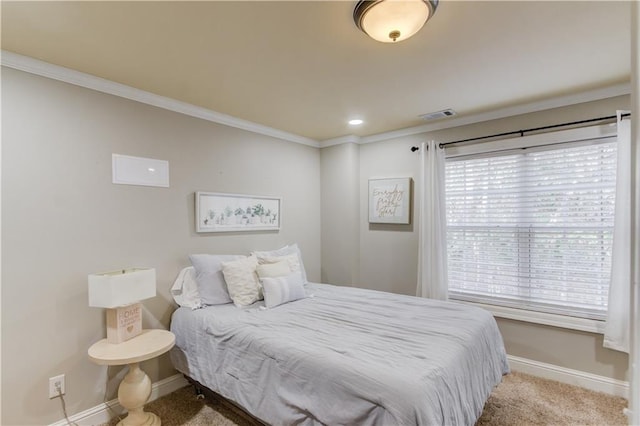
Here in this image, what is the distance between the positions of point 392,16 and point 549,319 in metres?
2.85

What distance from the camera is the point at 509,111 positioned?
10.3 ft

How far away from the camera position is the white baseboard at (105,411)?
2.30 meters

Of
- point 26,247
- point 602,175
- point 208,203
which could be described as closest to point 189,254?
point 208,203

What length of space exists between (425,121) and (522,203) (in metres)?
1.24

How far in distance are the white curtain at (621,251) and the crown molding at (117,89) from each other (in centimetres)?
313

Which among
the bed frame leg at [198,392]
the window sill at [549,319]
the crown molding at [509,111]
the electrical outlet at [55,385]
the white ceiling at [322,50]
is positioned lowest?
the bed frame leg at [198,392]

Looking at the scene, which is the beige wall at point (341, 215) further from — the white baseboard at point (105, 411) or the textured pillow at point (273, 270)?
the white baseboard at point (105, 411)

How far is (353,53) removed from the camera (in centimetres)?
210

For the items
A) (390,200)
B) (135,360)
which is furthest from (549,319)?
(135,360)

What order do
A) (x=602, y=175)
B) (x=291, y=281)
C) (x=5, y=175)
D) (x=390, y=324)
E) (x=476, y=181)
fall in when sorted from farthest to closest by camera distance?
(x=476, y=181) < (x=291, y=281) < (x=602, y=175) < (x=390, y=324) < (x=5, y=175)

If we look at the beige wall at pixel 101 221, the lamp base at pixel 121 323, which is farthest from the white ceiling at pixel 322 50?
the lamp base at pixel 121 323

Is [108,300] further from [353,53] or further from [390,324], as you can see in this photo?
[353,53]

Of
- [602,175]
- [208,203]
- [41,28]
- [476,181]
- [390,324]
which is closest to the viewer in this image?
[41,28]

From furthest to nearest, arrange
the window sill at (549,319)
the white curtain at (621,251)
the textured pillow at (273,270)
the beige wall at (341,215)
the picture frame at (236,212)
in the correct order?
the beige wall at (341,215) → the picture frame at (236,212) → the textured pillow at (273,270) → the window sill at (549,319) → the white curtain at (621,251)
